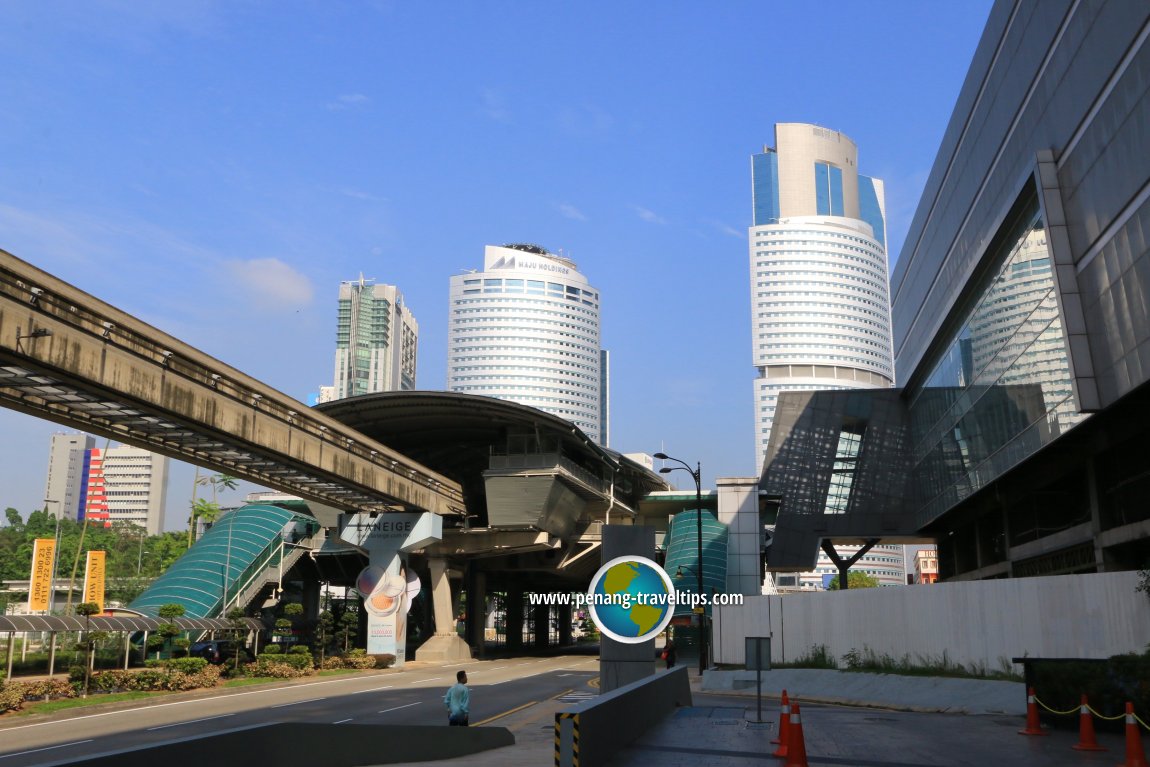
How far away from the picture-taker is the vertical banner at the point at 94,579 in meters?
47.9

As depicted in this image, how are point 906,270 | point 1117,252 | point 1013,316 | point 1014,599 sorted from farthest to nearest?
point 906,270 < point 1013,316 < point 1117,252 < point 1014,599

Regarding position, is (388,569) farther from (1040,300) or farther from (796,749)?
(796,749)

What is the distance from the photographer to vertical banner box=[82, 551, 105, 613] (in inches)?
1886

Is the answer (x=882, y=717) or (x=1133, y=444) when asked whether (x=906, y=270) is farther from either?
(x=882, y=717)

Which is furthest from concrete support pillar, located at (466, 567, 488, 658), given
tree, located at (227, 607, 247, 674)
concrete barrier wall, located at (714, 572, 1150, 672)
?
concrete barrier wall, located at (714, 572, 1150, 672)

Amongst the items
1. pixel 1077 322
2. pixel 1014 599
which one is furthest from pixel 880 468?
pixel 1014 599

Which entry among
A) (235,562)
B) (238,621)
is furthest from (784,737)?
(235,562)

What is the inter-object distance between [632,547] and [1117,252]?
19.4 meters

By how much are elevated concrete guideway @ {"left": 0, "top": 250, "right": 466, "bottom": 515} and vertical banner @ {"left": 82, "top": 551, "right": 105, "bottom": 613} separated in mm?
11044

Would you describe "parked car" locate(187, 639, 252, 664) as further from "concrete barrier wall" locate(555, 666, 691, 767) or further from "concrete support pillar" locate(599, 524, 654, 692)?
"concrete barrier wall" locate(555, 666, 691, 767)

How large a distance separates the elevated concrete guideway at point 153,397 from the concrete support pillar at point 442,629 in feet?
51.0

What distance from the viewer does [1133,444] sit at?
35906mm

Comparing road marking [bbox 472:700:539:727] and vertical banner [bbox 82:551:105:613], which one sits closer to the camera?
road marking [bbox 472:700:539:727]
